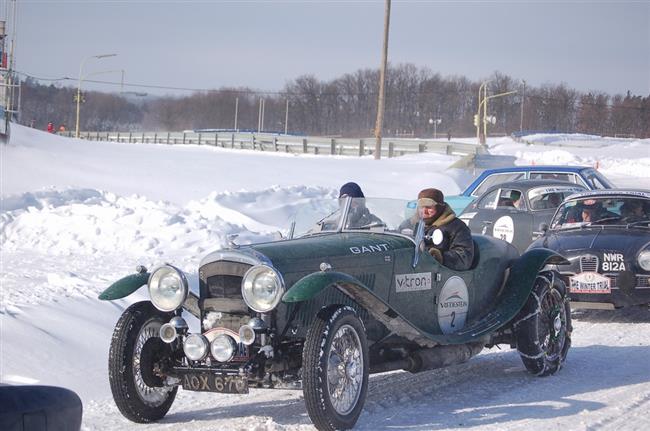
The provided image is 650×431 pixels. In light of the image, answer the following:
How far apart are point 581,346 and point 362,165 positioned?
26067 millimetres

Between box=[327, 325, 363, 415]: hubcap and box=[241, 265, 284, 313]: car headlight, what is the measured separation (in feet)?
1.69

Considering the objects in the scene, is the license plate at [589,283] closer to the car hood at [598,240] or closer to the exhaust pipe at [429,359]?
the car hood at [598,240]

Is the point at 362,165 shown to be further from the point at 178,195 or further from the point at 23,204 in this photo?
the point at 23,204

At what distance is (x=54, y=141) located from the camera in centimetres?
3366

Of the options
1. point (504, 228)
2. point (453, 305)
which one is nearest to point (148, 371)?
point (453, 305)

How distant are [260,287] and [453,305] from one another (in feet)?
7.85

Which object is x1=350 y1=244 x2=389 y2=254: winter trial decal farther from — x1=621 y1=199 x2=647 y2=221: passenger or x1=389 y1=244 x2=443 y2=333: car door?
x1=621 y1=199 x2=647 y2=221: passenger

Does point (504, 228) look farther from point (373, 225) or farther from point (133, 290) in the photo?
point (133, 290)

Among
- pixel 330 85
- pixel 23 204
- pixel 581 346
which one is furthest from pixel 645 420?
pixel 330 85

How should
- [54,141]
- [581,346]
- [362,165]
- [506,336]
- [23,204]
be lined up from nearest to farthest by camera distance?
1. [506,336]
2. [581,346]
3. [23,204]
4. [54,141]
5. [362,165]

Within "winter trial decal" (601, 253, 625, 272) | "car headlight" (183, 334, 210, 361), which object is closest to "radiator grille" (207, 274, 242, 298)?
"car headlight" (183, 334, 210, 361)

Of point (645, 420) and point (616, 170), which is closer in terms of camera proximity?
point (645, 420)

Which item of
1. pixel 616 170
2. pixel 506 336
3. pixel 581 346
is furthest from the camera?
pixel 616 170

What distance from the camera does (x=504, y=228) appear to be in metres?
15.0
